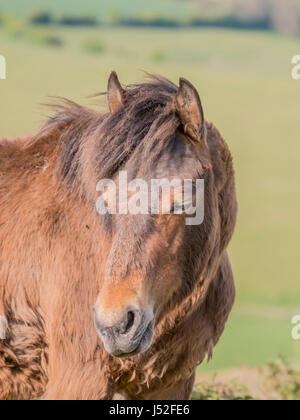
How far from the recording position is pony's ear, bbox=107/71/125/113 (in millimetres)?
4301

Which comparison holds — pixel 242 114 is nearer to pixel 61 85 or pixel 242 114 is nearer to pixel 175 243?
pixel 61 85

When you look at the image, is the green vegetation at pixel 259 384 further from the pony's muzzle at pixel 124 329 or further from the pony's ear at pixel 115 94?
the pony's ear at pixel 115 94

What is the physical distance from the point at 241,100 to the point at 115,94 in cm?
2847

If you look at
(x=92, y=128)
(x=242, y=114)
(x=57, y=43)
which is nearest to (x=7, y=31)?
(x=57, y=43)

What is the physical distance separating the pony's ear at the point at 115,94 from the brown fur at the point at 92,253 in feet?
0.24

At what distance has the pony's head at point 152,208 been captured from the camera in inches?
141

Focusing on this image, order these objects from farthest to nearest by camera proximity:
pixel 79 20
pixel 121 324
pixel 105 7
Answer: pixel 105 7 < pixel 79 20 < pixel 121 324

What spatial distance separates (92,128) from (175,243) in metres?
1.08

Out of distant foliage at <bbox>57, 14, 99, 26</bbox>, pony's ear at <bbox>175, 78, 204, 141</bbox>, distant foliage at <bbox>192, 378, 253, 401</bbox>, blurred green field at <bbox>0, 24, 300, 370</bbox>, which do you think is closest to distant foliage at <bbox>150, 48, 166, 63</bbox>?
blurred green field at <bbox>0, 24, 300, 370</bbox>

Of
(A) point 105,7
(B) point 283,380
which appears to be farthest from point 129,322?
(A) point 105,7

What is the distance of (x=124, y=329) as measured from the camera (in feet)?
11.5

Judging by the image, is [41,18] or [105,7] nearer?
[41,18]

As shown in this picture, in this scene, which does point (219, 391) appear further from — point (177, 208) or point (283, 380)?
point (177, 208)
